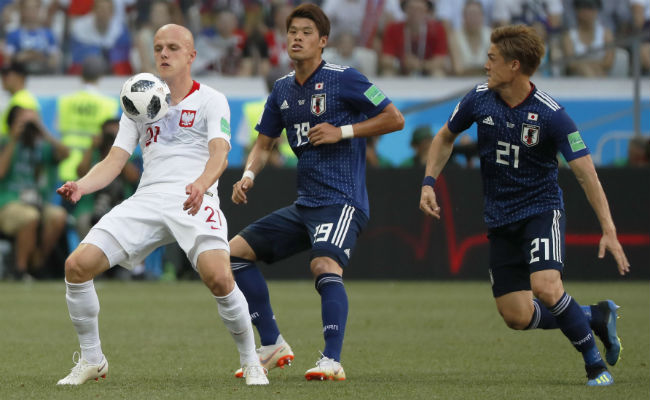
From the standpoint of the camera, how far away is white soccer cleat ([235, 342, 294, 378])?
7.43m

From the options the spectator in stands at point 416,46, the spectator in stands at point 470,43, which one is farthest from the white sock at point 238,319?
the spectator in stands at point 470,43

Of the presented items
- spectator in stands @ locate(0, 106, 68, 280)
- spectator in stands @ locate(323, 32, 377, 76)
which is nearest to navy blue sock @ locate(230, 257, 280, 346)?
spectator in stands @ locate(0, 106, 68, 280)

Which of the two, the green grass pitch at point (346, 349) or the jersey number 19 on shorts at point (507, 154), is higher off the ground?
the jersey number 19 on shorts at point (507, 154)

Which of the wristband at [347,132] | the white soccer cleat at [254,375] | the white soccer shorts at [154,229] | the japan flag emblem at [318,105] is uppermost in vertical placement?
the japan flag emblem at [318,105]

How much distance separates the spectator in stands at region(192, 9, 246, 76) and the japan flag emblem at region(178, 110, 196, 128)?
11.8 metres

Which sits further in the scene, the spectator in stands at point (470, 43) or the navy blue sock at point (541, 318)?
the spectator in stands at point (470, 43)

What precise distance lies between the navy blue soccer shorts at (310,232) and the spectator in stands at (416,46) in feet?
36.7

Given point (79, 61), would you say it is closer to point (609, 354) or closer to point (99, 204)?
point (99, 204)

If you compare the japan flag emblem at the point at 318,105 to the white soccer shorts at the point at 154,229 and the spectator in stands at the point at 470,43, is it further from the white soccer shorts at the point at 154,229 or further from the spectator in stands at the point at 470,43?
the spectator in stands at the point at 470,43

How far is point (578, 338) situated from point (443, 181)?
8.31 m

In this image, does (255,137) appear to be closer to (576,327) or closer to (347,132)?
(347,132)

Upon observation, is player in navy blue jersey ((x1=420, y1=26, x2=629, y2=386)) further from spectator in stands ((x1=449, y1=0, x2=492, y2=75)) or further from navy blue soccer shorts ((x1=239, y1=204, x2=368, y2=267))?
spectator in stands ((x1=449, y1=0, x2=492, y2=75))

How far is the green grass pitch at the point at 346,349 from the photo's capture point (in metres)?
6.45

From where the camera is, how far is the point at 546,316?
24.4 ft
